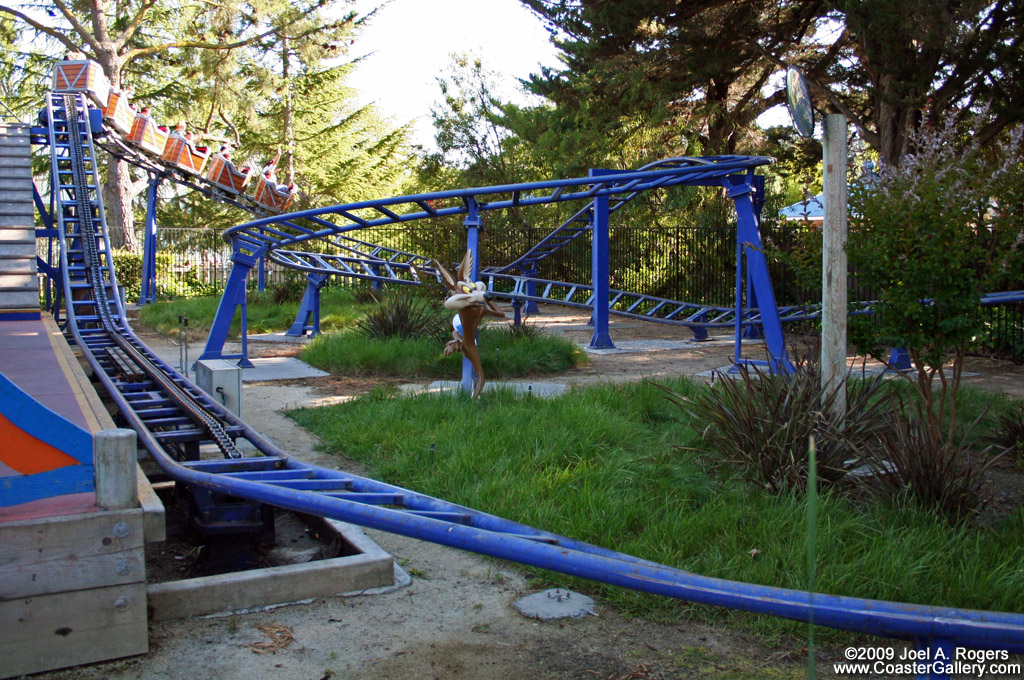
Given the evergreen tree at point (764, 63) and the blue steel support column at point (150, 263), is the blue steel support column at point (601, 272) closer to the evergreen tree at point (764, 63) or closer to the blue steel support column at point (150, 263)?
the evergreen tree at point (764, 63)

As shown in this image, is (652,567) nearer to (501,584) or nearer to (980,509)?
(501,584)

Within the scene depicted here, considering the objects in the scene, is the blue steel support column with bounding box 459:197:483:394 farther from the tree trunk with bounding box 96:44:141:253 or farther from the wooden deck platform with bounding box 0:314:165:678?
the tree trunk with bounding box 96:44:141:253

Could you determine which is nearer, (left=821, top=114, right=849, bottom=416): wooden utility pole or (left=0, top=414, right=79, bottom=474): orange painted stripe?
(left=0, top=414, right=79, bottom=474): orange painted stripe

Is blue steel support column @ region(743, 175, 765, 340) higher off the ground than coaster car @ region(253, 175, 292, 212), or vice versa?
coaster car @ region(253, 175, 292, 212)

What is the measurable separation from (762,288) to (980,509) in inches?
156

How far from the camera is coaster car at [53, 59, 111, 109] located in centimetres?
1645

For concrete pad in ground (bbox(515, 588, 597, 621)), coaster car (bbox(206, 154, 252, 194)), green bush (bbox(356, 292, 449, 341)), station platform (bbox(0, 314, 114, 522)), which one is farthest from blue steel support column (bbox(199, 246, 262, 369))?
coaster car (bbox(206, 154, 252, 194))

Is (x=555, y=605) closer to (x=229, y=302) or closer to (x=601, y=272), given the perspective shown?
(x=229, y=302)

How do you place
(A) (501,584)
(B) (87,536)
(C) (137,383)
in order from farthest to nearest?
(C) (137,383) → (A) (501,584) → (B) (87,536)

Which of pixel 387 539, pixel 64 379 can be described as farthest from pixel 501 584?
pixel 64 379

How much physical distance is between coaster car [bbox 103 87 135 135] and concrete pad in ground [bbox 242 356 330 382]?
30.9 feet

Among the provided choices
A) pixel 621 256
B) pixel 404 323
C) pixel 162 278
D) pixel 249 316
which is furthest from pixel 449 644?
pixel 162 278

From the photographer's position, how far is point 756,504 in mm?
4102

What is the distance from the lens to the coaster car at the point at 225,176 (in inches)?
737
